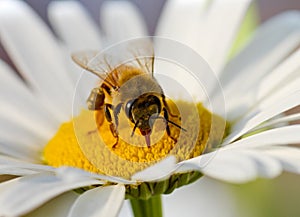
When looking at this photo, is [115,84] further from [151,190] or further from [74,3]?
[74,3]

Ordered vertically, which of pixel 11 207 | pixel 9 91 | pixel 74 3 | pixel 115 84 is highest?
pixel 74 3

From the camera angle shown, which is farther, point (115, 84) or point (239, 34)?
point (239, 34)

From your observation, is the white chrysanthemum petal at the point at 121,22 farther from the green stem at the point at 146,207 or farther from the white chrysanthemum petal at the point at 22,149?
the green stem at the point at 146,207

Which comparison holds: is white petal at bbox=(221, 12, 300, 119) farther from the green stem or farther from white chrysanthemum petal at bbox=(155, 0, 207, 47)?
the green stem

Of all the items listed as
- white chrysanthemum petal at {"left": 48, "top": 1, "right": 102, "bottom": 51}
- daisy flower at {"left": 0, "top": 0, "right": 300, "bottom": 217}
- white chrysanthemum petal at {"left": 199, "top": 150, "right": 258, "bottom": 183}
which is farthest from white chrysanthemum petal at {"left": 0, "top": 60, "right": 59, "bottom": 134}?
white chrysanthemum petal at {"left": 199, "top": 150, "right": 258, "bottom": 183}

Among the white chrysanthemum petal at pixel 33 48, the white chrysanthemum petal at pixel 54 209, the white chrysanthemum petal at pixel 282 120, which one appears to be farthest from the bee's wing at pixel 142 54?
the white chrysanthemum petal at pixel 54 209

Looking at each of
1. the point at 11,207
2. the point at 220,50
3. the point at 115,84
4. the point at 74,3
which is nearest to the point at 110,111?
the point at 115,84

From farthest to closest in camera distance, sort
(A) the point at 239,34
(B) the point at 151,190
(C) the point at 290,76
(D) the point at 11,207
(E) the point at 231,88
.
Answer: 1. (A) the point at 239,34
2. (E) the point at 231,88
3. (C) the point at 290,76
4. (B) the point at 151,190
5. (D) the point at 11,207
